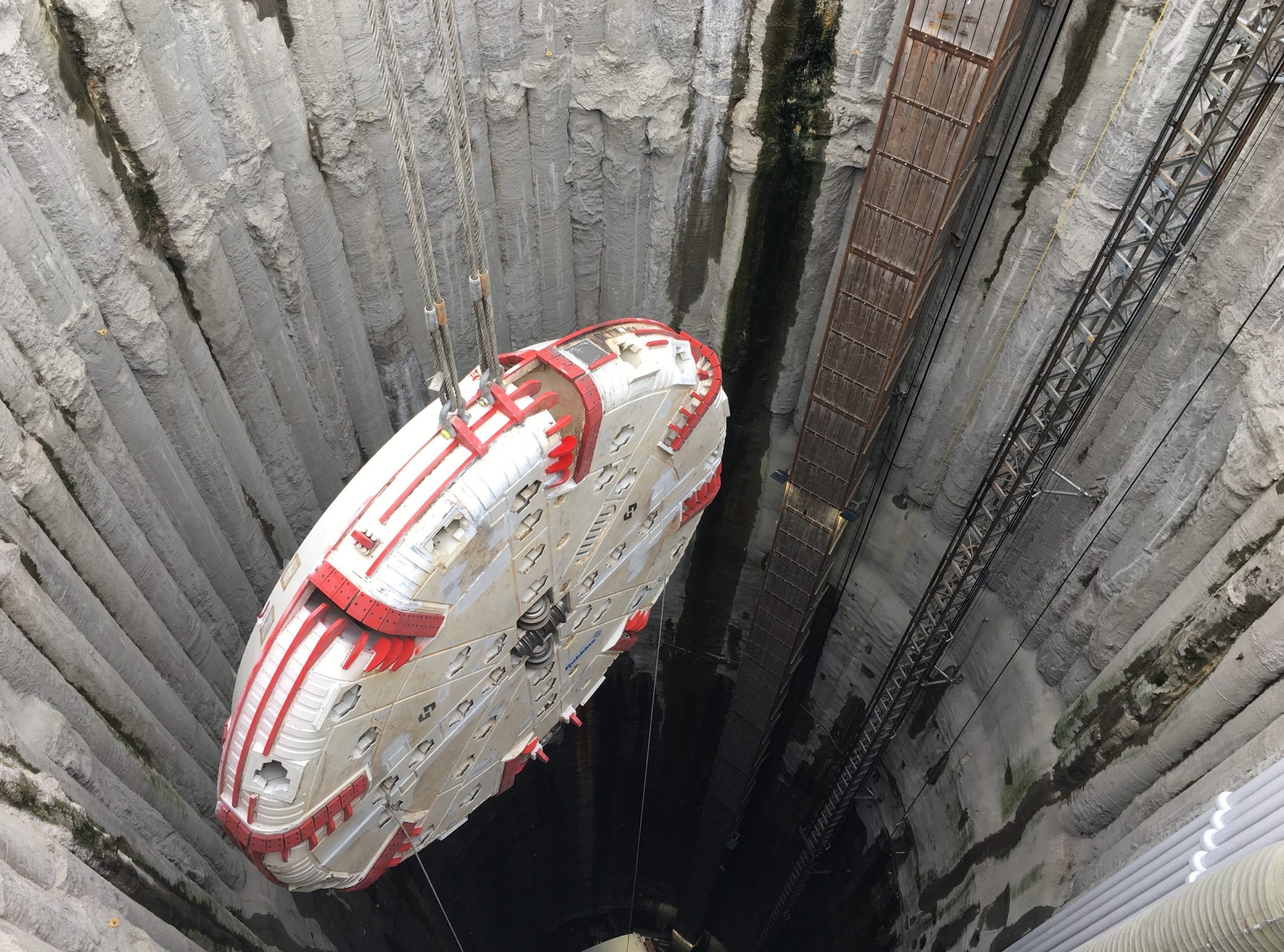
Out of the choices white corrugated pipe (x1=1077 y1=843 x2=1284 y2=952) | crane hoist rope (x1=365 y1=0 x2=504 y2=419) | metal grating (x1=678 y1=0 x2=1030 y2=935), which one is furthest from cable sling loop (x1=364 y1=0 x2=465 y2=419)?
white corrugated pipe (x1=1077 y1=843 x2=1284 y2=952)

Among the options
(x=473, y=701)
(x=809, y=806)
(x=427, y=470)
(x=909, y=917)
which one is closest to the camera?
(x=427, y=470)

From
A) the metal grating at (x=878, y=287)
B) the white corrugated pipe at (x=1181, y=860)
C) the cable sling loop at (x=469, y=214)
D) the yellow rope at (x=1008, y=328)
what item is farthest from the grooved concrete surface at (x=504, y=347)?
the cable sling loop at (x=469, y=214)

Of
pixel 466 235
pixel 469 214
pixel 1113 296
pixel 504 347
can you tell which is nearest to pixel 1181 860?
pixel 1113 296

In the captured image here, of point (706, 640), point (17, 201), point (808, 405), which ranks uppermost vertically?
point (17, 201)

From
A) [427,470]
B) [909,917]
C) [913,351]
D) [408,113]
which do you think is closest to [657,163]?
[408,113]

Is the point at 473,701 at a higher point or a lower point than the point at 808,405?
lower

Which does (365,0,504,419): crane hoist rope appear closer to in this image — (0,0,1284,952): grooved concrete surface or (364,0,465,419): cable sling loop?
(364,0,465,419): cable sling loop

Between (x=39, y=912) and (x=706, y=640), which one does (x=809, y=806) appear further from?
(x=39, y=912)
